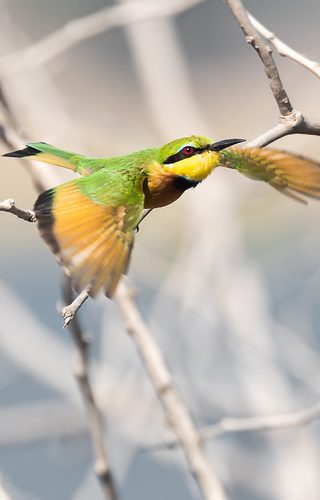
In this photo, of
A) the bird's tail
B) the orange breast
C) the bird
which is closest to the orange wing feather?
the bird

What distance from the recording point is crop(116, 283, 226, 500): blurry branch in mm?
1503

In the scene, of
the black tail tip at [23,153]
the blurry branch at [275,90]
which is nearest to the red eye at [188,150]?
the blurry branch at [275,90]

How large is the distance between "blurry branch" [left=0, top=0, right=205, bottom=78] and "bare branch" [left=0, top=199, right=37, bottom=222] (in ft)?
2.83

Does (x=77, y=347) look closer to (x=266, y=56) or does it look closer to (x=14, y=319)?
(x=266, y=56)

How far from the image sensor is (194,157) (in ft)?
5.25

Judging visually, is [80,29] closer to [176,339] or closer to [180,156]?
[180,156]

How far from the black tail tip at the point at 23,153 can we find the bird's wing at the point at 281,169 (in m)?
0.39

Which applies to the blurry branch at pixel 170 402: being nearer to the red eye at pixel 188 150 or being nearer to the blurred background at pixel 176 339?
the red eye at pixel 188 150

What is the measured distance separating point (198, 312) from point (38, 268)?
2195 millimetres

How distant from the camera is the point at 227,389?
2.69m

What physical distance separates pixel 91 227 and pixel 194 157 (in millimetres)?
241

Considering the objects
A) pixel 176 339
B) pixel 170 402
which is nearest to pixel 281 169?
pixel 170 402

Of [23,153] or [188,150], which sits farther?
[23,153]

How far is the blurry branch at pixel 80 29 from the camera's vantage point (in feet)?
7.29
